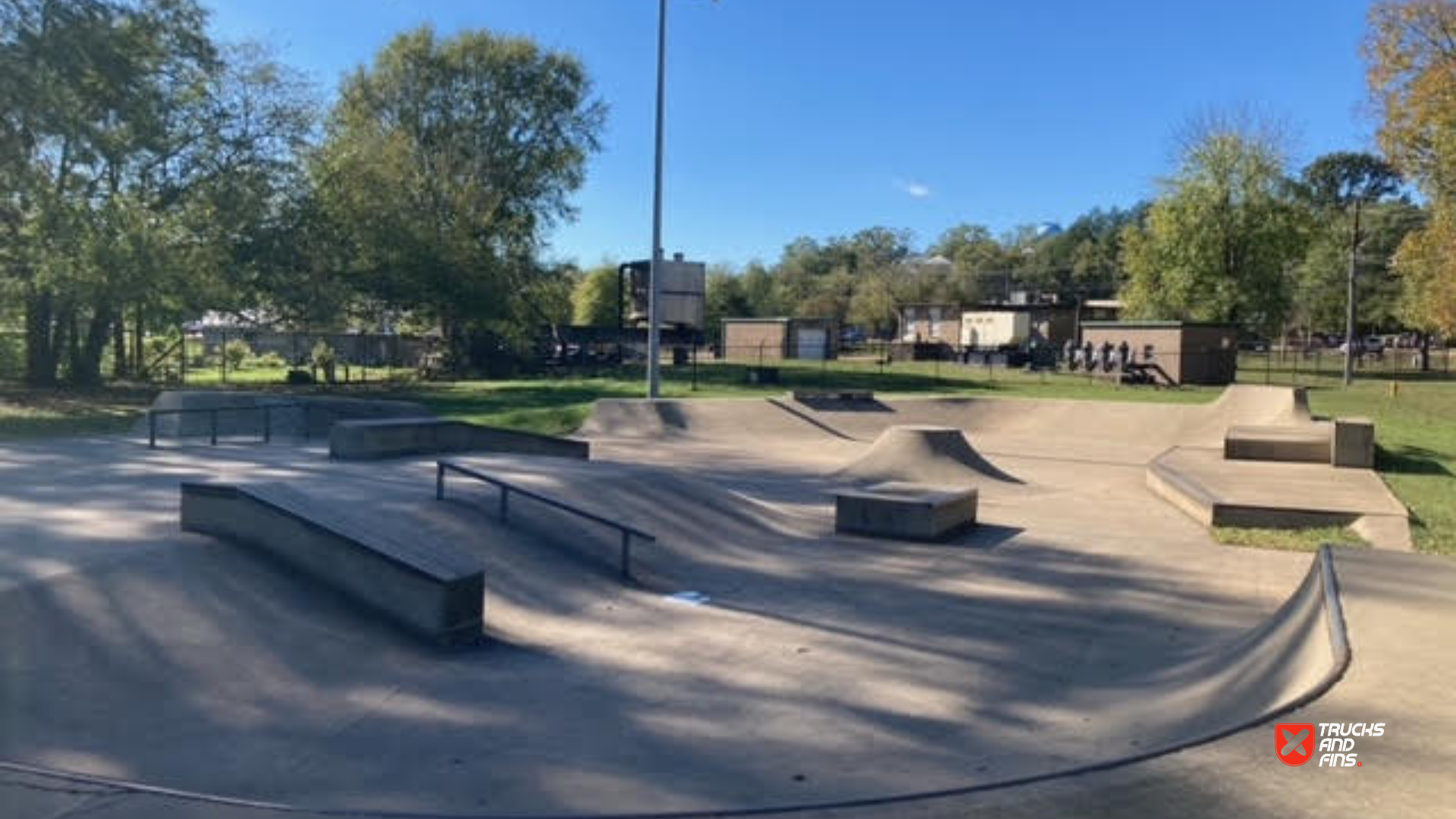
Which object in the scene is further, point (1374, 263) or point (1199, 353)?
point (1374, 263)

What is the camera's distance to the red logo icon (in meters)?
4.04

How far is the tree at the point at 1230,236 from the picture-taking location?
47.8 m

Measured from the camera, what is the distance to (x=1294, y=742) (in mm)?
4191

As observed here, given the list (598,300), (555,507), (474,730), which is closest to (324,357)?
(555,507)

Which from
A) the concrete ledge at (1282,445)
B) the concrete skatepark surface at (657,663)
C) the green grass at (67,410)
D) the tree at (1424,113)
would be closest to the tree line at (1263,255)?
the tree at (1424,113)

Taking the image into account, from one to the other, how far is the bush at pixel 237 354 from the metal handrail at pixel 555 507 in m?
46.4

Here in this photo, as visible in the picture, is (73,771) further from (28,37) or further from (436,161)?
(436,161)

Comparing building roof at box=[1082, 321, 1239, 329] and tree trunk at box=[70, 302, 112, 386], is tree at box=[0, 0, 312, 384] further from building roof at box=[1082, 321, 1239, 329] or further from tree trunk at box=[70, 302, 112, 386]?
building roof at box=[1082, 321, 1239, 329]

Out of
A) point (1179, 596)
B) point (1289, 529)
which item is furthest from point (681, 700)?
point (1289, 529)

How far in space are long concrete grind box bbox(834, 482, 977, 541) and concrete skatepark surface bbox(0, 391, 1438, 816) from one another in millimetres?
A: 295

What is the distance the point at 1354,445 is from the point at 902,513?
10033 millimetres

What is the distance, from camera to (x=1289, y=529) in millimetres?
12875

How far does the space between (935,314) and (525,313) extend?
110 ft

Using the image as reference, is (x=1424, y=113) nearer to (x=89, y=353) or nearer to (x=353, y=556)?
(x=353, y=556)
